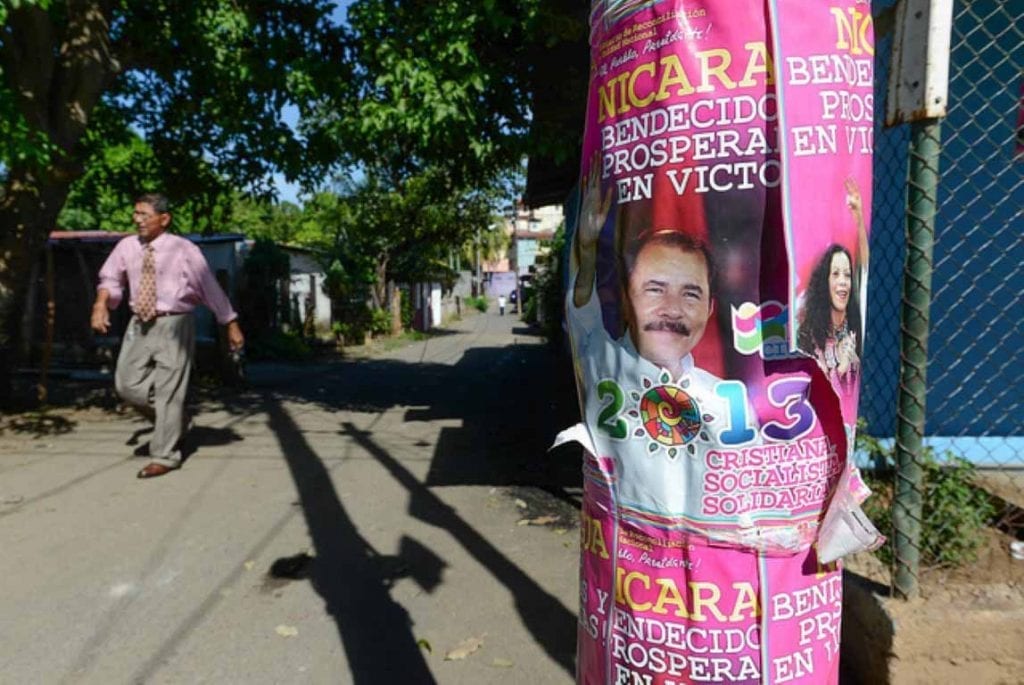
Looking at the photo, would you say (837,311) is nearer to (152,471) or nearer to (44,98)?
(152,471)

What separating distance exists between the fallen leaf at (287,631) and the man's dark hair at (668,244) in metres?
2.50

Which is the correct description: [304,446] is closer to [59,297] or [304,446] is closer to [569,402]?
[569,402]

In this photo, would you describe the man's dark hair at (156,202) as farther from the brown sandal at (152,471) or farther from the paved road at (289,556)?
the paved road at (289,556)

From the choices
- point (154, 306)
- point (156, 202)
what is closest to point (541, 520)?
point (154, 306)

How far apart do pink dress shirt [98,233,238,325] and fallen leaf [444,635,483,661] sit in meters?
3.60

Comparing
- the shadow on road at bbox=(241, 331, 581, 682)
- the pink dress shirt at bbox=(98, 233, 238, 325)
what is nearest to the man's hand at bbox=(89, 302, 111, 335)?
the pink dress shirt at bbox=(98, 233, 238, 325)

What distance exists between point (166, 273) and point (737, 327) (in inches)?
201

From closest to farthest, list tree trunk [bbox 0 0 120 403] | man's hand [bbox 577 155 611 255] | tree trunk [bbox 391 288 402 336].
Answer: man's hand [bbox 577 155 611 255]
tree trunk [bbox 0 0 120 403]
tree trunk [bbox 391 288 402 336]

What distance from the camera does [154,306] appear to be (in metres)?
5.51

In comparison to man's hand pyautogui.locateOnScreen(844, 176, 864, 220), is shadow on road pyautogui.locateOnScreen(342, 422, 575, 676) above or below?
below

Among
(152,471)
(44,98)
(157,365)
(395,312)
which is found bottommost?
(152,471)

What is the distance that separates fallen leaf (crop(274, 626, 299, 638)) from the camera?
323 cm

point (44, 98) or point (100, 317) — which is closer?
point (100, 317)

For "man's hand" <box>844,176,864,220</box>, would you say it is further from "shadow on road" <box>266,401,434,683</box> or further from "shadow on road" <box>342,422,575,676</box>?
"shadow on road" <box>266,401,434,683</box>
